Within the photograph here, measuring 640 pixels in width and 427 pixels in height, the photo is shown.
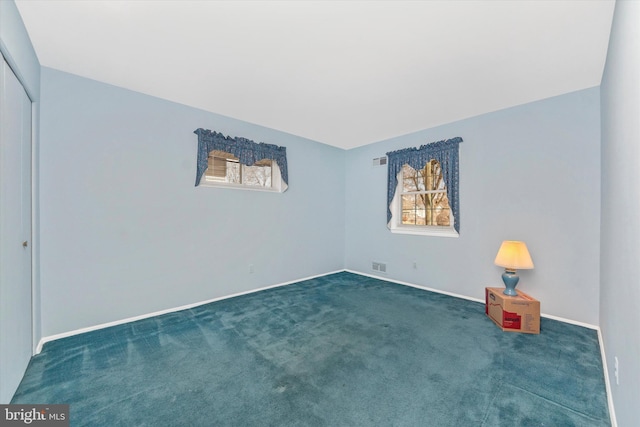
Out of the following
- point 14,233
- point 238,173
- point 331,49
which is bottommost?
point 14,233

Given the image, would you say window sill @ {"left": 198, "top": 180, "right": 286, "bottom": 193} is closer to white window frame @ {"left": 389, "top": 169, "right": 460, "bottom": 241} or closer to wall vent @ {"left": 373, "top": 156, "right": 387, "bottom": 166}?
wall vent @ {"left": 373, "top": 156, "right": 387, "bottom": 166}

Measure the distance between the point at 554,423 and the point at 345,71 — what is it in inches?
119

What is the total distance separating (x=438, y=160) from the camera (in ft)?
12.9

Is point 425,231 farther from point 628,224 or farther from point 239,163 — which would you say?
point 239,163

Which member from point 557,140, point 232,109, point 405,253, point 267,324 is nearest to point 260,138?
point 232,109

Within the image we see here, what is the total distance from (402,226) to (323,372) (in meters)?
3.17

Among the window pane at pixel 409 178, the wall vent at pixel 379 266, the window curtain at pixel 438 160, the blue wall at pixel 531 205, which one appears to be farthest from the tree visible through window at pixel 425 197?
the wall vent at pixel 379 266

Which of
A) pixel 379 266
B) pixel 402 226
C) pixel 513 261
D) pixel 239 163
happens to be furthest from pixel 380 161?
pixel 513 261

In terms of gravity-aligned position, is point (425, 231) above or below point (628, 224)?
below

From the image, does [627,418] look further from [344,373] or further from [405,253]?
[405,253]

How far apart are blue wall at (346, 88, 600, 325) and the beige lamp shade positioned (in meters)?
0.42

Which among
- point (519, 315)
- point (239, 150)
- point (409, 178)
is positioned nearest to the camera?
point (519, 315)

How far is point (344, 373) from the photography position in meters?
1.89

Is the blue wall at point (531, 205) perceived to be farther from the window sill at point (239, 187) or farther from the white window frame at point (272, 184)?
the window sill at point (239, 187)
